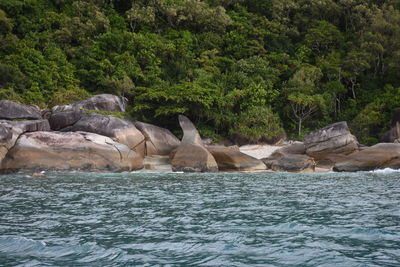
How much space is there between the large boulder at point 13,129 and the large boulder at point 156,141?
5.81m

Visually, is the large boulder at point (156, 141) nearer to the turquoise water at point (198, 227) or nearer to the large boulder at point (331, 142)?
the large boulder at point (331, 142)

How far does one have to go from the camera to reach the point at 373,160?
23422mm

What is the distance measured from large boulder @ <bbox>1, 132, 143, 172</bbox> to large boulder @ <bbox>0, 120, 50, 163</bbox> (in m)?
1.06

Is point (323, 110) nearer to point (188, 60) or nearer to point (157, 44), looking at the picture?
point (188, 60)

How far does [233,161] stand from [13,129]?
12.4m

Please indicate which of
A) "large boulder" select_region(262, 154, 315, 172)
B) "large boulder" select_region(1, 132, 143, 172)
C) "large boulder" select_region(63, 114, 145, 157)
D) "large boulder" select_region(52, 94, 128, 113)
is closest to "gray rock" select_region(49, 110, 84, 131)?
"large boulder" select_region(63, 114, 145, 157)

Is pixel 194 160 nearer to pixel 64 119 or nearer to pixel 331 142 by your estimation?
pixel 331 142

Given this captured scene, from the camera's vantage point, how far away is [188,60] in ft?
128

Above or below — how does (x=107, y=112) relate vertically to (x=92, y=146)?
above

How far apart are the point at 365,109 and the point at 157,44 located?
1913 centimetres

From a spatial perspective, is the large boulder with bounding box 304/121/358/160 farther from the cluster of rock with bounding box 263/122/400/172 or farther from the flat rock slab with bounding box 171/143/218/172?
the flat rock slab with bounding box 171/143/218/172

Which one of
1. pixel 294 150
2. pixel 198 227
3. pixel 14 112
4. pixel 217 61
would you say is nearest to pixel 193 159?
pixel 294 150

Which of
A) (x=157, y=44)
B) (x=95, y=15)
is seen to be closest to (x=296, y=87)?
(x=157, y=44)

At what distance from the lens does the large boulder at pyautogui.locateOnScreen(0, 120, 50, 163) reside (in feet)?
71.2
